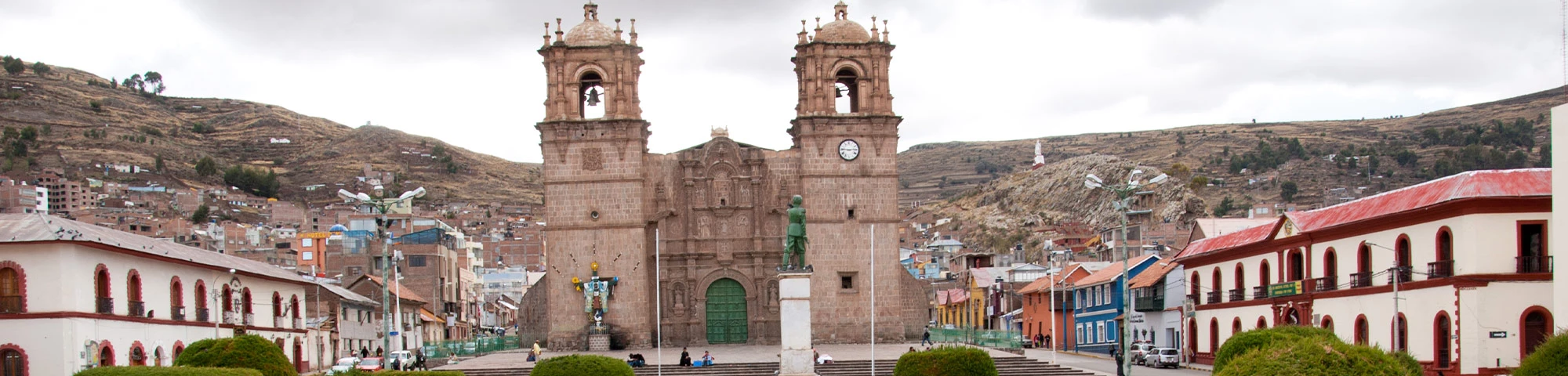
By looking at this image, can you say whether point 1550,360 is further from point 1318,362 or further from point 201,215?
point 201,215

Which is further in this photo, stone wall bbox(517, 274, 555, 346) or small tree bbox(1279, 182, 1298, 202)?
small tree bbox(1279, 182, 1298, 202)

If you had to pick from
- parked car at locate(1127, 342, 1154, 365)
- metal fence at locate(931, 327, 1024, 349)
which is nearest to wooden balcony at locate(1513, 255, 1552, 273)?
metal fence at locate(931, 327, 1024, 349)

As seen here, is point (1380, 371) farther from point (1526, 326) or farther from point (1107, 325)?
point (1107, 325)

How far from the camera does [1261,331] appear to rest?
29.6 m

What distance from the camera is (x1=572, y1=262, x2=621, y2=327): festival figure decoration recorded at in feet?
162

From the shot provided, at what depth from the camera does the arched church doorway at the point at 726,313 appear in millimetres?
50906

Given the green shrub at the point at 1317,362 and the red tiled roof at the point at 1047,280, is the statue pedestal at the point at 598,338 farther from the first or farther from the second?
the green shrub at the point at 1317,362

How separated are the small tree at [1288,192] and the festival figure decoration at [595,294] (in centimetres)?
8998

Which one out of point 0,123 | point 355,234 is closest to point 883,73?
point 355,234

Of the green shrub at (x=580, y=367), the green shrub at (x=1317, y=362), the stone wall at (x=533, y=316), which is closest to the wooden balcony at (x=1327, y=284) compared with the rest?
the green shrub at (x=580, y=367)

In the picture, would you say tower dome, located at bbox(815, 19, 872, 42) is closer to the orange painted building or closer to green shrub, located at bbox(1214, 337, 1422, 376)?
the orange painted building

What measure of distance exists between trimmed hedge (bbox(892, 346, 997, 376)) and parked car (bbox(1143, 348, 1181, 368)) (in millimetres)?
21347

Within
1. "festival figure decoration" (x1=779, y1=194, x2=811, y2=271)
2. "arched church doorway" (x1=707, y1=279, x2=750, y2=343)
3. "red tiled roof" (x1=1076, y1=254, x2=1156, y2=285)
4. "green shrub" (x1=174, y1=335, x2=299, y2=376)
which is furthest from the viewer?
"red tiled roof" (x1=1076, y1=254, x2=1156, y2=285)

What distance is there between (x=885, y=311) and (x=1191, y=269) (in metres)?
11.5
